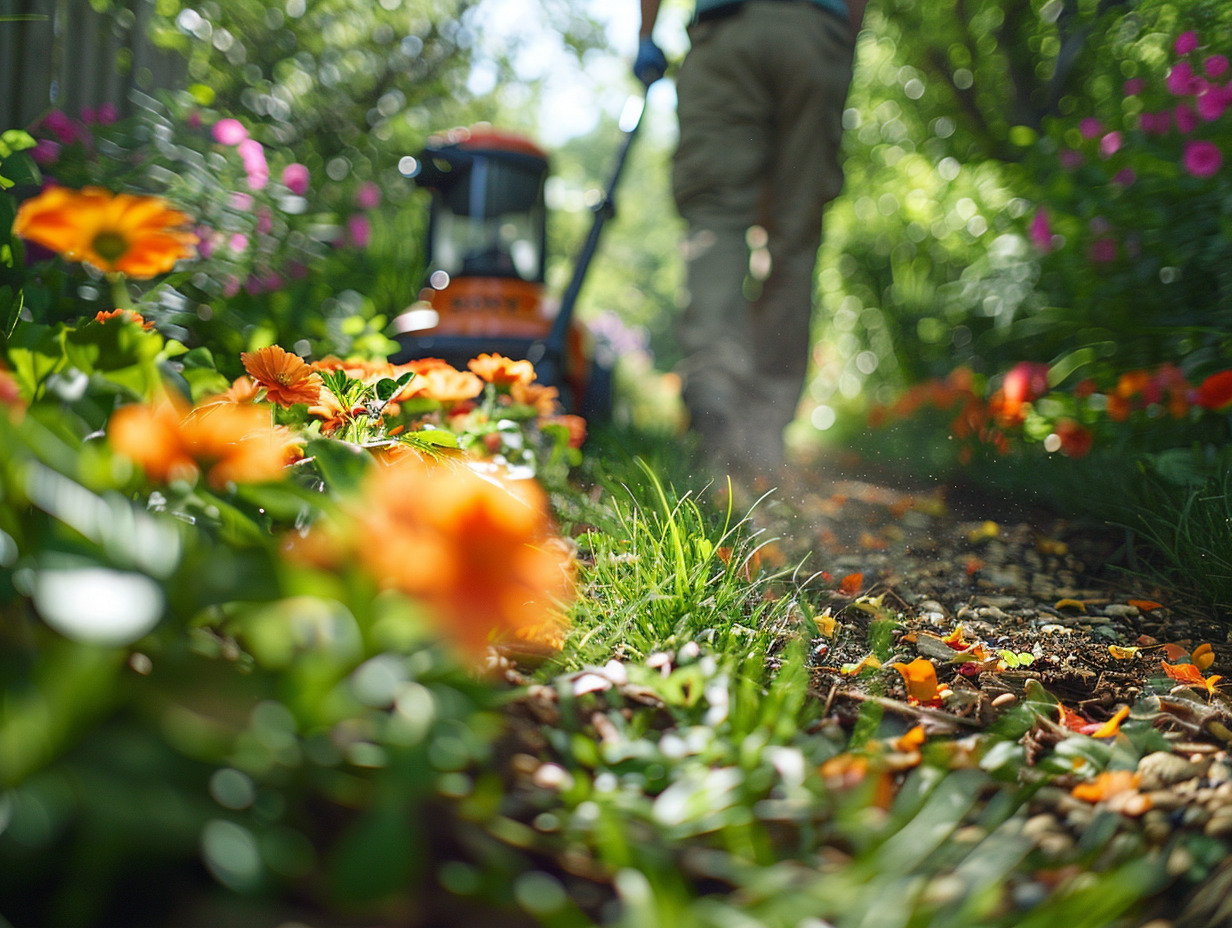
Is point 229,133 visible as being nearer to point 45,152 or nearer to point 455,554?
point 45,152

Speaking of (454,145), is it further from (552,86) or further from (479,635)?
(552,86)

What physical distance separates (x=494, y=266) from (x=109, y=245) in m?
2.16

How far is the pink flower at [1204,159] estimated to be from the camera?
6.76 ft

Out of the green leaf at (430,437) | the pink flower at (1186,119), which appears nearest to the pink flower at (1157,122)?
the pink flower at (1186,119)

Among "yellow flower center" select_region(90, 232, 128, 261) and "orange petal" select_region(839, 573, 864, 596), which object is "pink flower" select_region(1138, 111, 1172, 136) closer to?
"orange petal" select_region(839, 573, 864, 596)

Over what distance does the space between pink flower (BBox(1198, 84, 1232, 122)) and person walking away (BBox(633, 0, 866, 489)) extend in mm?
998

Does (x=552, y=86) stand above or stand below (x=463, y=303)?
above

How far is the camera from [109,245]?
749 millimetres

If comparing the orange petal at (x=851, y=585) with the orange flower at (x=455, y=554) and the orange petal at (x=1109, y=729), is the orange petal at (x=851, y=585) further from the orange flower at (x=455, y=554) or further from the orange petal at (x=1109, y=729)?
the orange flower at (x=455, y=554)

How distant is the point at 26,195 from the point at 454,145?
1343 mm

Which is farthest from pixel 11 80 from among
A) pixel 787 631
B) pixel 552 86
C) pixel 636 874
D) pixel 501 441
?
pixel 552 86

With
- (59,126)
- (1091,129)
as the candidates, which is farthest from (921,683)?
(59,126)

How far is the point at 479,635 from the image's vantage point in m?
0.50

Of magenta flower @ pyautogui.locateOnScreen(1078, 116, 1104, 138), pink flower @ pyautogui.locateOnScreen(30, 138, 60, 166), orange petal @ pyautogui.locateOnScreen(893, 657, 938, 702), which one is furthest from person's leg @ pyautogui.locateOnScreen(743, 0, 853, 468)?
pink flower @ pyautogui.locateOnScreen(30, 138, 60, 166)
